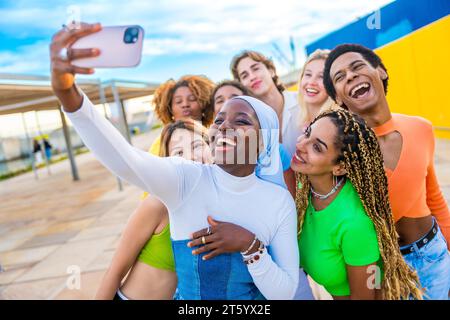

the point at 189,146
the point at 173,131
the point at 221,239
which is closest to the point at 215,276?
the point at 221,239

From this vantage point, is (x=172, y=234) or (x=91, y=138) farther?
(x=172, y=234)

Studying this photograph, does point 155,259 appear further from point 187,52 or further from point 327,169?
point 187,52

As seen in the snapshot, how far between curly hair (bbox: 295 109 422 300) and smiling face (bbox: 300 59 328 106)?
471 millimetres

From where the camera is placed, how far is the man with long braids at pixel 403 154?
1213mm

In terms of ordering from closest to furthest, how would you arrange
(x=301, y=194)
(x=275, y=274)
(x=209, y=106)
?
(x=275, y=274)
(x=301, y=194)
(x=209, y=106)

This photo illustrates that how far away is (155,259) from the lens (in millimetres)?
1207

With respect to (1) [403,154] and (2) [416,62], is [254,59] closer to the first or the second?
(1) [403,154]

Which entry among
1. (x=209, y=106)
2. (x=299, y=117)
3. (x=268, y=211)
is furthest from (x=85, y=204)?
(x=268, y=211)

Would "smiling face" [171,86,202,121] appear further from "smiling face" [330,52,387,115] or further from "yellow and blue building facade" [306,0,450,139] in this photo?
"yellow and blue building facade" [306,0,450,139]

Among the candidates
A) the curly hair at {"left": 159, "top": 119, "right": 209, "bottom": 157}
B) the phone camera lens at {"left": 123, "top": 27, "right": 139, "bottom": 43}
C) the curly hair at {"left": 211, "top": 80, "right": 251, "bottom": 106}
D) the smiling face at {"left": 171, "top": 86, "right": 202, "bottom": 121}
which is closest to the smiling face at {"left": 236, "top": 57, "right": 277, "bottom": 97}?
the curly hair at {"left": 211, "top": 80, "right": 251, "bottom": 106}

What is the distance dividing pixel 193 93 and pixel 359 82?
0.98 m

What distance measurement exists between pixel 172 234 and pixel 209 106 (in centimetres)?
100

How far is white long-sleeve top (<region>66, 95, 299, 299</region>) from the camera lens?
98cm

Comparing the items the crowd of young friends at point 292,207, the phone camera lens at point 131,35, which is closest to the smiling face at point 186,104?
the crowd of young friends at point 292,207
